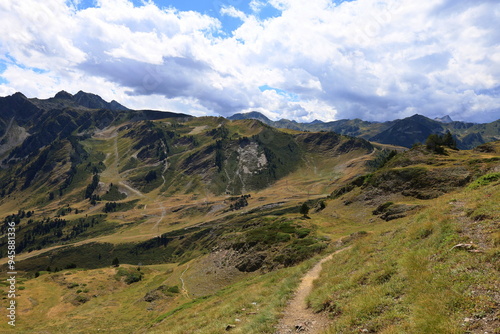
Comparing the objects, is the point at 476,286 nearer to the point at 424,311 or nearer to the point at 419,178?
the point at 424,311

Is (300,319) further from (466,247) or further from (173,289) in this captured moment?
(173,289)

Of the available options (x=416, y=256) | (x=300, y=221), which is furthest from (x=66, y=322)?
(x=416, y=256)

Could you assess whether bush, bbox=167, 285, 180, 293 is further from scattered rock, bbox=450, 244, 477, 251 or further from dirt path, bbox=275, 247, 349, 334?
scattered rock, bbox=450, 244, 477, 251

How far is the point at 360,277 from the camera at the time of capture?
14.7 m

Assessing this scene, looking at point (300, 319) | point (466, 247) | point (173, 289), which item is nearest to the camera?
point (466, 247)

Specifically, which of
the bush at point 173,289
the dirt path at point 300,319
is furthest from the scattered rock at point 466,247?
the bush at point 173,289

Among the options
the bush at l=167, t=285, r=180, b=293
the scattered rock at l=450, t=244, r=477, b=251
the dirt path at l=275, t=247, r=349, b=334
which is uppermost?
the scattered rock at l=450, t=244, r=477, b=251

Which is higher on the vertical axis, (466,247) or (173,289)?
(466,247)

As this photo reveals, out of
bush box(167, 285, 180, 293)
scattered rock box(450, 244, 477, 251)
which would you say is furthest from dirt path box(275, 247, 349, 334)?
bush box(167, 285, 180, 293)

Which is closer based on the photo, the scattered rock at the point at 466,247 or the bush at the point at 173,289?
the scattered rock at the point at 466,247

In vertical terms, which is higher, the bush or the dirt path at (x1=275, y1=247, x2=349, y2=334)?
the dirt path at (x1=275, y1=247, x2=349, y2=334)

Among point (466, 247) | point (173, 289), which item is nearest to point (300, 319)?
point (466, 247)

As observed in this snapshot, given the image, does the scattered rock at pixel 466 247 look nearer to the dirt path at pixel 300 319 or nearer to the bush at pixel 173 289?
the dirt path at pixel 300 319

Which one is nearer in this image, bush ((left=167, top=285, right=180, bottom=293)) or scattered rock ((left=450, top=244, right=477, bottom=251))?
scattered rock ((left=450, top=244, right=477, bottom=251))
